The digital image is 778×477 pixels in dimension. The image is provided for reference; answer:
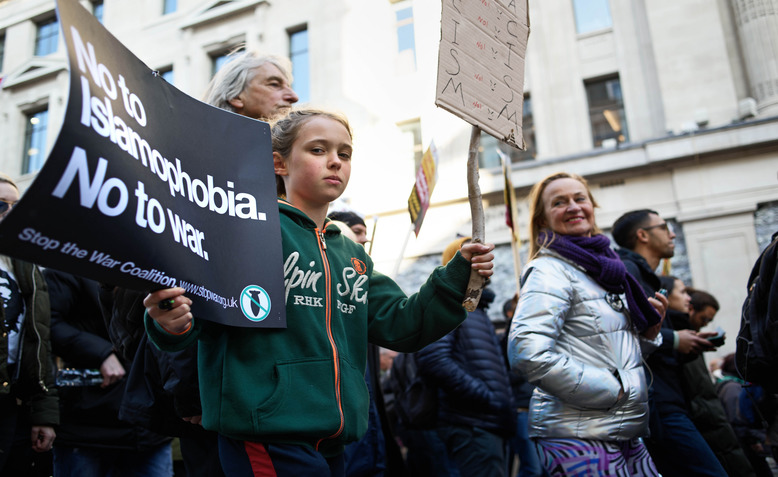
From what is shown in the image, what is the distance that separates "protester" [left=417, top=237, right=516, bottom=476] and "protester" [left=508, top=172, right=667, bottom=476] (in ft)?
3.62

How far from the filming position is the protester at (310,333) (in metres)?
1.69

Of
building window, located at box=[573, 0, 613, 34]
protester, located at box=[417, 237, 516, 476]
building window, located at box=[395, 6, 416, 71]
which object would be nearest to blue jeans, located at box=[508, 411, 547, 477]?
protester, located at box=[417, 237, 516, 476]

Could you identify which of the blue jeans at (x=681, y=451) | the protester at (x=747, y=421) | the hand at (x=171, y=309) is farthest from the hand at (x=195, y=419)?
the protester at (x=747, y=421)

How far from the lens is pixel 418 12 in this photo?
1329cm

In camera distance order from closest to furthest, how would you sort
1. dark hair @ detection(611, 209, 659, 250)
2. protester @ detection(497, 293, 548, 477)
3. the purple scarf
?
the purple scarf < dark hair @ detection(611, 209, 659, 250) < protester @ detection(497, 293, 548, 477)

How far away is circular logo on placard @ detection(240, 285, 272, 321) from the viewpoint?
68.2 inches

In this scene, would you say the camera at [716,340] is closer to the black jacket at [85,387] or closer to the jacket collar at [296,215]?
the jacket collar at [296,215]

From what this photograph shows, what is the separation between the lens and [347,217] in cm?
393

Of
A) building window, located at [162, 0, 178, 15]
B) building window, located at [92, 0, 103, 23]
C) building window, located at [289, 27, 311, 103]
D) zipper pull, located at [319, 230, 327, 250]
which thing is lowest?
zipper pull, located at [319, 230, 327, 250]

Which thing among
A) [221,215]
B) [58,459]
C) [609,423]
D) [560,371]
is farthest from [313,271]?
[58,459]

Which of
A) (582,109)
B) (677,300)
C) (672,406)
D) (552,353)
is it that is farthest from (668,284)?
(582,109)

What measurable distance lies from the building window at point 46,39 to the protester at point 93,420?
60.1ft

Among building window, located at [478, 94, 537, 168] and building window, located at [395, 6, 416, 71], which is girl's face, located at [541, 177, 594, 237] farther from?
building window, located at [395, 6, 416, 71]

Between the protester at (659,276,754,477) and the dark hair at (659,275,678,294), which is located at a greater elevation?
the dark hair at (659,275,678,294)
